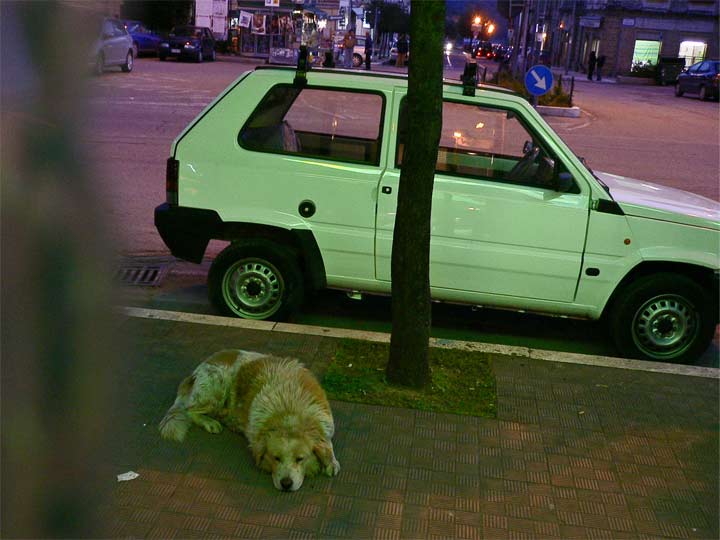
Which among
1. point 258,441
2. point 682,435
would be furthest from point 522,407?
point 258,441

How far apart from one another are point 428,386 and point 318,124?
2.80 m

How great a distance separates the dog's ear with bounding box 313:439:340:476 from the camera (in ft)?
12.9

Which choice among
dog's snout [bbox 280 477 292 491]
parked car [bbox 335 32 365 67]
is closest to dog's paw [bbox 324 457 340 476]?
dog's snout [bbox 280 477 292 491]

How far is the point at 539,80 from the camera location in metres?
16.5

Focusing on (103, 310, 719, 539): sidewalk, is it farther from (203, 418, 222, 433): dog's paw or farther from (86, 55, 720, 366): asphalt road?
(86, 55, 720, 366): asphalt road

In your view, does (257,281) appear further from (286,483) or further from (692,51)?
(692,51)

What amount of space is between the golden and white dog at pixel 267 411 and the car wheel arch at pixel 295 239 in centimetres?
165

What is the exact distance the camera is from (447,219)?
232 inches

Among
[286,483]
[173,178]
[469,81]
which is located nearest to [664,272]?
[469,81]

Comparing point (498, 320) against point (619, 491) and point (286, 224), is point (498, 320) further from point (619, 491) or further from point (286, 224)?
point (619, 491)

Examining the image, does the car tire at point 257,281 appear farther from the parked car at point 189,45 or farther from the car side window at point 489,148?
the parked car at point 189,45

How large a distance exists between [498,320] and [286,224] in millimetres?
2275

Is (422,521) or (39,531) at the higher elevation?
(39,531)

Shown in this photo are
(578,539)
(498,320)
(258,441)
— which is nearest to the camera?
(578,539)
